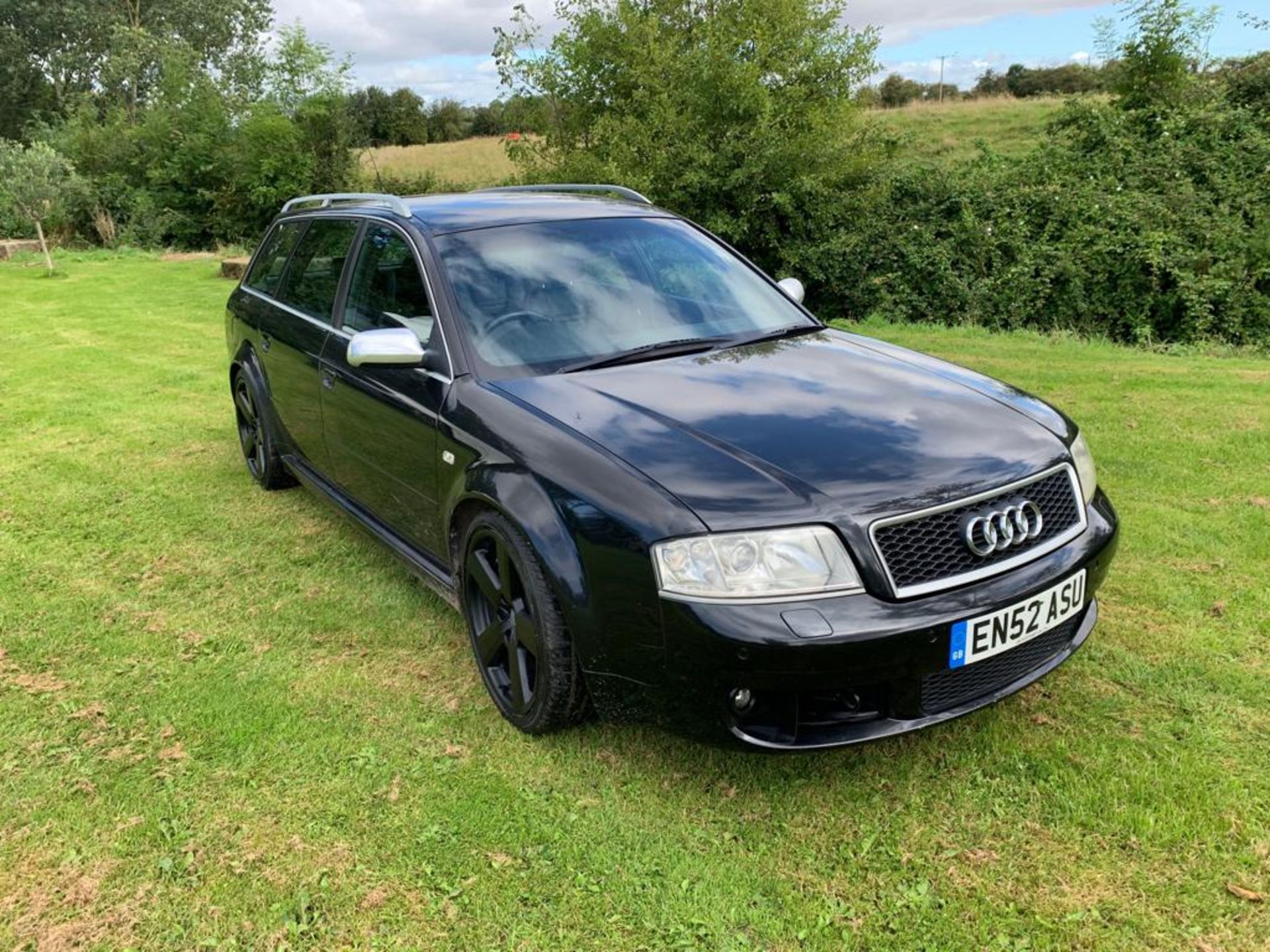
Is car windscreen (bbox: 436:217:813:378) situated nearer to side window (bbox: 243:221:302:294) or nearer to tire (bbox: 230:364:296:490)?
side window (bbox: 243:221:302:294)

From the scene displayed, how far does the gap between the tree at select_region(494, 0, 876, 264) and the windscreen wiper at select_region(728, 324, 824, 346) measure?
447 inches

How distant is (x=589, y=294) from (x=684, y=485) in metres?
1.33

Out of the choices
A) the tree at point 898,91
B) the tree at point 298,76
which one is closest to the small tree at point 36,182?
the tree at point 298,76

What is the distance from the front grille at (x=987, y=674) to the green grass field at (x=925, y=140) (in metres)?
18.5

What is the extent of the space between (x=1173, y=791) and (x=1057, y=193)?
12180 mm

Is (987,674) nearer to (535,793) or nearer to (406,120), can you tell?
(535,793)

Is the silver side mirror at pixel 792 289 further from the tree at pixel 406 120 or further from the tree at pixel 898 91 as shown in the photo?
the tree at pixel 406 120

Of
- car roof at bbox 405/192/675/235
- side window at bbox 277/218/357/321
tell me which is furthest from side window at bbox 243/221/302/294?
car roof at bbox 405/192/675/235

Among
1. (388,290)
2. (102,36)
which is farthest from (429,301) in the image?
(102,36)

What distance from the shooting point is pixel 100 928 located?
87.1 inches

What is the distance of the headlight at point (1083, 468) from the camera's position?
280 centimetres

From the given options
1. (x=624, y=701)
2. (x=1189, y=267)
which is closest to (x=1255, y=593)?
(x=624, y=701)

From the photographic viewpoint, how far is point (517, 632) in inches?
111

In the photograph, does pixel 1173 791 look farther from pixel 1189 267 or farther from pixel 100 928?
pixel 1189 267
